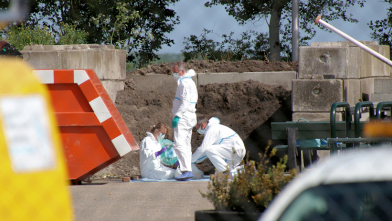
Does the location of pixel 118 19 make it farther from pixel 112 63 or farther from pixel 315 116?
pixel 315 116

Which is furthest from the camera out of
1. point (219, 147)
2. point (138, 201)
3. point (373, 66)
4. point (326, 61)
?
point (373, 66)

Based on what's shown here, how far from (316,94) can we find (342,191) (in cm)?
621

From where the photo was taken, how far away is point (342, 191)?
137cm

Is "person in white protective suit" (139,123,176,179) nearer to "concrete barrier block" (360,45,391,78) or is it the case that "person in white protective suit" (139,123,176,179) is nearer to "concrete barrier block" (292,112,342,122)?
"concrete barrier block" (292,112,342,122)

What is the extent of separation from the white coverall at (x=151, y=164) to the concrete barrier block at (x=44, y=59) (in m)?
2.38

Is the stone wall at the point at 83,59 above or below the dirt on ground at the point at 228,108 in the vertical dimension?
above

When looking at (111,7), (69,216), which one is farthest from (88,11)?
(69,216)

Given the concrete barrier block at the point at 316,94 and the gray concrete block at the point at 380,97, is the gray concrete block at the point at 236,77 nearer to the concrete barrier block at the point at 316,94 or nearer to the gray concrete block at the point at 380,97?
the gray concrete block at the point at 380,97

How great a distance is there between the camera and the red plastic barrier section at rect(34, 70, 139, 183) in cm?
573

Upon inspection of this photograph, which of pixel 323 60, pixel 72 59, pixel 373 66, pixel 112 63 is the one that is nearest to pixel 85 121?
pixel 72 59

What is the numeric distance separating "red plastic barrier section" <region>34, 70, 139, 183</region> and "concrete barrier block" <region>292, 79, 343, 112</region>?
2.97 metres

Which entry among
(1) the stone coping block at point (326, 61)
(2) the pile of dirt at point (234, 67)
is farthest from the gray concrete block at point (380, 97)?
(2) the pile of dirt at point (234, 67)

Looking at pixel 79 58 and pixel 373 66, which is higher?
pixel 79 58

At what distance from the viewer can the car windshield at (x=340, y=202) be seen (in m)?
1.36
